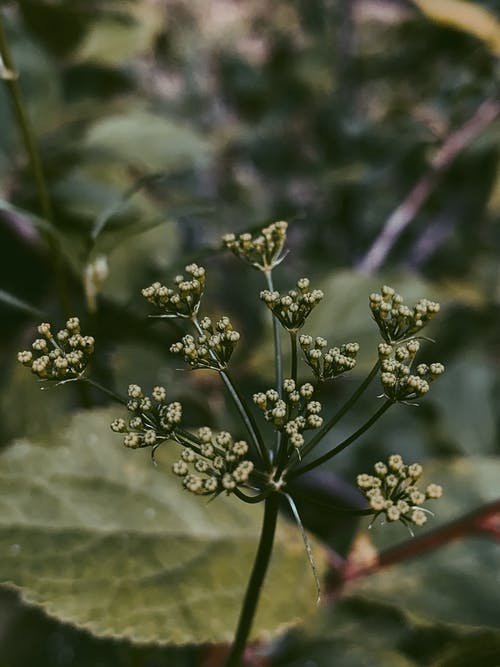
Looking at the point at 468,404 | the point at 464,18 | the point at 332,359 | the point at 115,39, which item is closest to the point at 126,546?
the point at 332,359

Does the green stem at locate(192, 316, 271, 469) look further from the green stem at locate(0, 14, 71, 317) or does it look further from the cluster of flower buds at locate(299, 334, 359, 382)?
the green stem at locate(0, 14, 71, 317)

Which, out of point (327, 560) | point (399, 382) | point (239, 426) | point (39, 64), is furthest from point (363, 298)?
point (39, 64)

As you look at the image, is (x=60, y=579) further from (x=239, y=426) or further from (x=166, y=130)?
(x=166, y=130)

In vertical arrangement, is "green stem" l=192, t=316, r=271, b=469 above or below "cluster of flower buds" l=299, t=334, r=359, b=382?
below

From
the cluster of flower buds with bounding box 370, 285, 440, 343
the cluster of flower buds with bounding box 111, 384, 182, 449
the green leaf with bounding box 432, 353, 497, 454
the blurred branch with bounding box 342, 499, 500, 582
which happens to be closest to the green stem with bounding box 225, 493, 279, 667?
the cluster of flower buds with bounding box 111, 384, 182, 449

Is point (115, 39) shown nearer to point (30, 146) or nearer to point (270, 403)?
point (30, 146)

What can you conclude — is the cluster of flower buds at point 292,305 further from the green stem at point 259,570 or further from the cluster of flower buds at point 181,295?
the green stem at point 259,570
